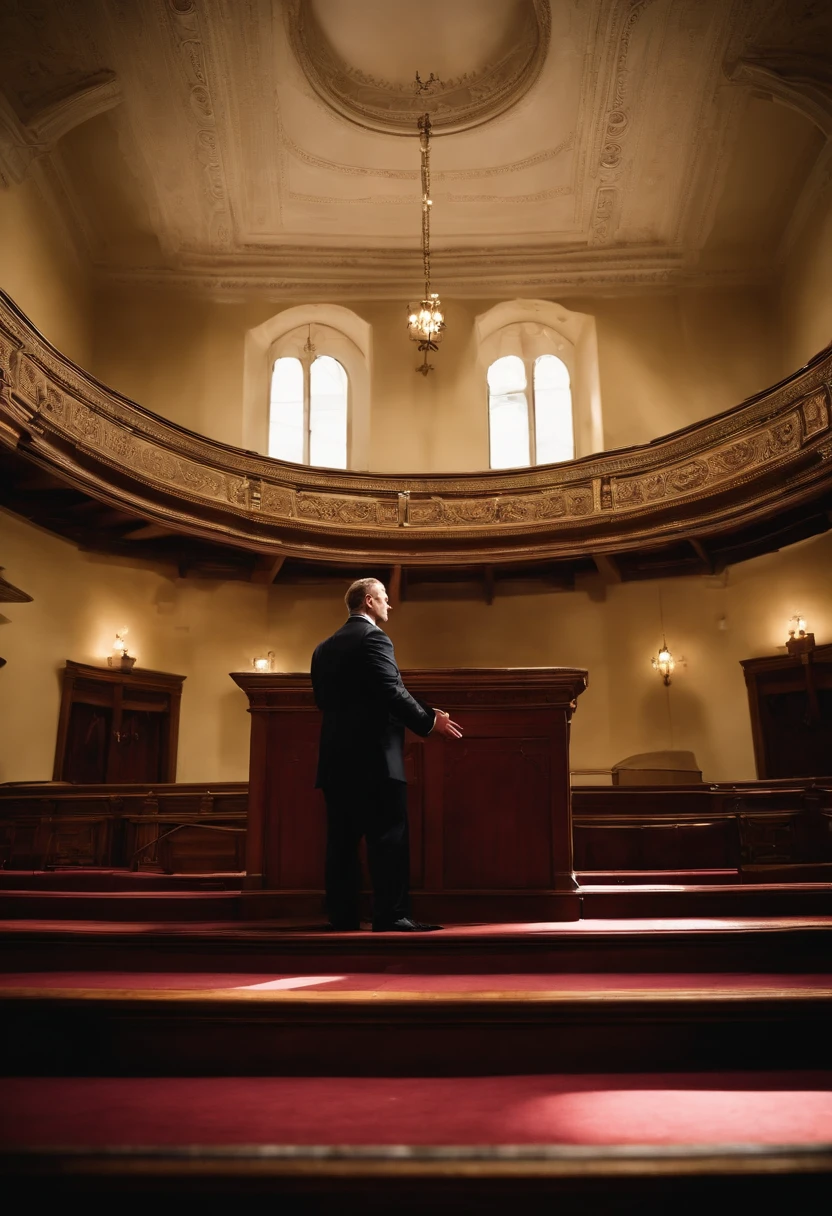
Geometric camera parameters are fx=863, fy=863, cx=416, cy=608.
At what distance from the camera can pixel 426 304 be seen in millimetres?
11781

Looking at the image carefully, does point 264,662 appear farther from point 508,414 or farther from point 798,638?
point 798,638

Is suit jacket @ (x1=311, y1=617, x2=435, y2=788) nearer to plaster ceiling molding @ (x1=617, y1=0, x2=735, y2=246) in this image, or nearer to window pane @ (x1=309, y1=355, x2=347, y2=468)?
plaster ceiling molding @ (x1=617, y1=0, x2=735, y2=246)

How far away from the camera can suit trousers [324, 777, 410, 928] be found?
144 inches

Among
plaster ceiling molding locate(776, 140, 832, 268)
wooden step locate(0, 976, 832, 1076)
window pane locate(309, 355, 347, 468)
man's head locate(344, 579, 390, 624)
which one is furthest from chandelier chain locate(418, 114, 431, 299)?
wooden step locate(0, 976, 832, 1076)

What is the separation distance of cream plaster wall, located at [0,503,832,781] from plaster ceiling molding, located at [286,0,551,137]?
743 cm

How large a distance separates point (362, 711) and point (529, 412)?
12319 mm

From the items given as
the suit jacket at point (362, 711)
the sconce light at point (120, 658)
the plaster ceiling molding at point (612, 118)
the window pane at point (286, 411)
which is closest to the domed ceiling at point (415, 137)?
the plaster ceiling molding at point (612, 118)

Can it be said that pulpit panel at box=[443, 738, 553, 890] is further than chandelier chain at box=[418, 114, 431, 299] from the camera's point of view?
No

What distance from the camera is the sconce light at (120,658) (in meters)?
12.1

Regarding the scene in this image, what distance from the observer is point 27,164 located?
11.6 metres

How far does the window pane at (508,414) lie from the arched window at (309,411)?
2617mm

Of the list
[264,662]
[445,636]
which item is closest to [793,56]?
[445,636]

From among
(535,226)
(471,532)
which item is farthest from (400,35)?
(471,532)

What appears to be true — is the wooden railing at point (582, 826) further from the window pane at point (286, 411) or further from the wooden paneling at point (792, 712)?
the window pane at point (286, 411)
